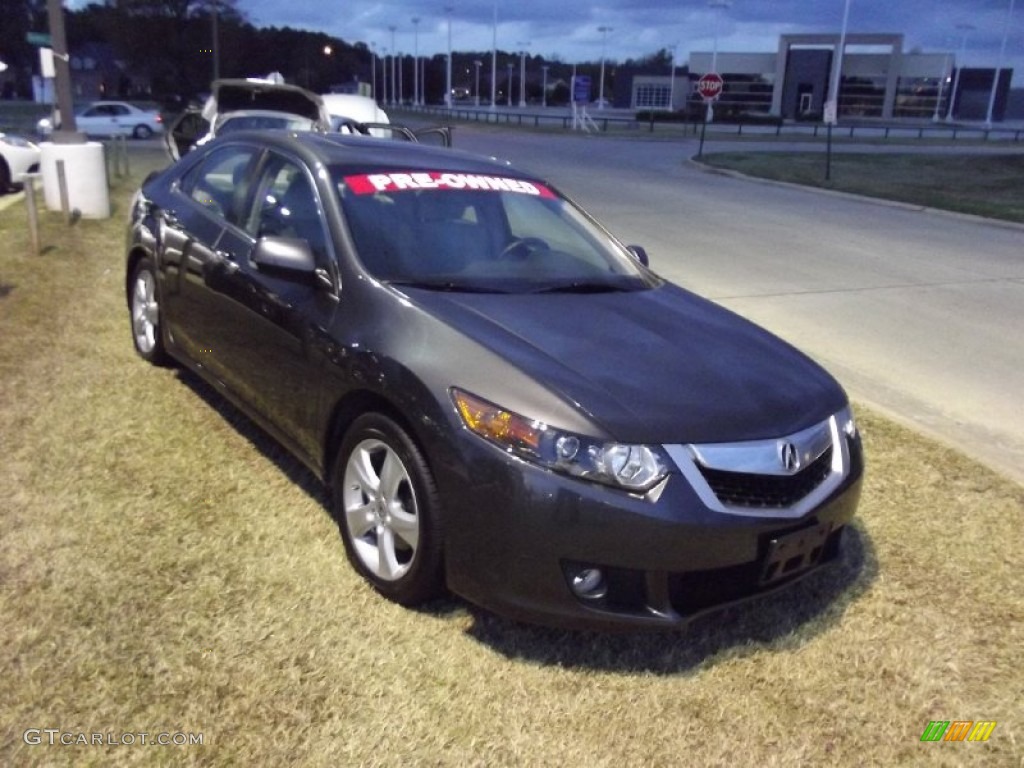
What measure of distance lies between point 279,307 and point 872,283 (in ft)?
25.6

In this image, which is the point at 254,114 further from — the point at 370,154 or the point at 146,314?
the point at 370,154

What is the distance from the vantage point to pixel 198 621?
3158 millimetres

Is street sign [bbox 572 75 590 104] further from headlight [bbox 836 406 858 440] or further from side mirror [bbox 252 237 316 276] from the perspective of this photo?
headlight [bbox 836 406 858 440]

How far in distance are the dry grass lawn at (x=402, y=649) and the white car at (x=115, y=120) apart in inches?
1366

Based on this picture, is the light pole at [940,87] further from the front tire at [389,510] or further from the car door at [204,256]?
the front tire at [389,510]

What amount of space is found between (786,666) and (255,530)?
212 cm

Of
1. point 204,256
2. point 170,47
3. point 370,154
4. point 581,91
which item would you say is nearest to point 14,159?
point 204,256

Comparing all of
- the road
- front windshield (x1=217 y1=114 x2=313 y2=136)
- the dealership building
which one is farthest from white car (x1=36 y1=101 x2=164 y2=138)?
the dealership building

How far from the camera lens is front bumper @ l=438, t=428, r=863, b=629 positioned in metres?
2.78

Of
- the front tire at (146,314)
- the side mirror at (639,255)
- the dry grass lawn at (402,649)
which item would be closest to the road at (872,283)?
the dry grass lawn at (402,649)

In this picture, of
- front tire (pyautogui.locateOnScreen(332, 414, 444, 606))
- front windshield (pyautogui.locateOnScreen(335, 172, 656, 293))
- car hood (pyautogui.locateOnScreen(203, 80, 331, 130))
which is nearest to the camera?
front tire (pyautogui.locateOnScreen(332, 414, 444, 606))

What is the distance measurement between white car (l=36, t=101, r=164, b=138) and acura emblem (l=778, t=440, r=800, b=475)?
36.3 metres

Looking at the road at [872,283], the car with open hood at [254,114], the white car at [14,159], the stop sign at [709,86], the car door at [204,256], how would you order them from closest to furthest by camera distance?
the car door at [204,256]
the road at [872,283]
the car with open hood at [254,114]
the white car at [14,159]
the stop sign at [709,86]

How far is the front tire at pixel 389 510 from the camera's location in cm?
308
